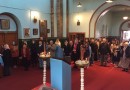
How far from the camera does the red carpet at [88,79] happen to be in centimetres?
870

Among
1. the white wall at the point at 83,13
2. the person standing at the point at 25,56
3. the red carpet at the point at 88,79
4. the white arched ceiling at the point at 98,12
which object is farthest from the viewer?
the white wall at the point at 83,13

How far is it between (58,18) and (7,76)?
761cm

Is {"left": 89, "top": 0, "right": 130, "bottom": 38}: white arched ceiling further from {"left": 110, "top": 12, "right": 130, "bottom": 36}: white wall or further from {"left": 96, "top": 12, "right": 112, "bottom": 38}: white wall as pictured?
{"left": 110, "top": 12, "right": 130, "bottom": 36}: white wall

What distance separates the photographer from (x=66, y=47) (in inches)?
518

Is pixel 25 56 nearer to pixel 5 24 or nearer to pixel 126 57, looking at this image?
pixel 5 24

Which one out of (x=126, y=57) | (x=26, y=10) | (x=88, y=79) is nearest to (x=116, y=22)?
(x=26, y=10)

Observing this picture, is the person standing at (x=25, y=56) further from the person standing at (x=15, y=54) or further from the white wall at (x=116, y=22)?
the white wall at (x=116, y=22)

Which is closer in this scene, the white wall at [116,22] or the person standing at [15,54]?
the person standing at [15,54]

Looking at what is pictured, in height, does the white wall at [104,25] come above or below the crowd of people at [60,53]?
above

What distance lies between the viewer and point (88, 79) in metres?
10.0

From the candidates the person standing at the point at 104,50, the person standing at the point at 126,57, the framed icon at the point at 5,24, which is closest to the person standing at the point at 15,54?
the framed icon at the point at 5,24

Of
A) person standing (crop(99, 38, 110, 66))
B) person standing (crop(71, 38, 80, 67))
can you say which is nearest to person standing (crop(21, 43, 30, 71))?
person standing (crop(71, 38, 80, 67))

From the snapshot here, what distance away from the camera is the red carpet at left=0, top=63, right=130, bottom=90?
342 inches

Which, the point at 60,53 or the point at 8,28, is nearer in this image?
the point at 60,53
